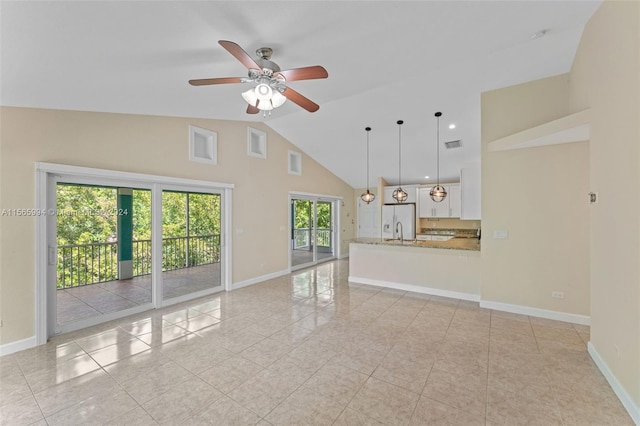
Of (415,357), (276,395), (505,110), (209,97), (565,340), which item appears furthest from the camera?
(505,110)

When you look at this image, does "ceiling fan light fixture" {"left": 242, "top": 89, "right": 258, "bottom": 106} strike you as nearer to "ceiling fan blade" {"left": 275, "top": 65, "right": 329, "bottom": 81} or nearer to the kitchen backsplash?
"ceiling fan blade" {"left": 275, "top": 65, "right": 329, "bottom": 81}

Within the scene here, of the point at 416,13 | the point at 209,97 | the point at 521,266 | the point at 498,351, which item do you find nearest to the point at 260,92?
the point at 416,13

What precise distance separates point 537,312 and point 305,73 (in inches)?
175

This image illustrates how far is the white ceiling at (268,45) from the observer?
1901mm

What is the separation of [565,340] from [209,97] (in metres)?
5.43

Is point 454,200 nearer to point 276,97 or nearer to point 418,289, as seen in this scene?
point 418,289

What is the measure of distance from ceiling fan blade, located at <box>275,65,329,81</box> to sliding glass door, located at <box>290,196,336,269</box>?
4.80 meters

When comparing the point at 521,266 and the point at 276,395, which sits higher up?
the point at 521,266

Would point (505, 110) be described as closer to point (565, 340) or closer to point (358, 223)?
point (565, 340)

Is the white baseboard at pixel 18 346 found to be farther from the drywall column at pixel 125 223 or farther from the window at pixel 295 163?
the window at pixel 295 163

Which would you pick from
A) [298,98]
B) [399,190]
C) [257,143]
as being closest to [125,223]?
[257,143]

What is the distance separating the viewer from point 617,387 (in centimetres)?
212

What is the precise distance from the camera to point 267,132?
601 centimetres

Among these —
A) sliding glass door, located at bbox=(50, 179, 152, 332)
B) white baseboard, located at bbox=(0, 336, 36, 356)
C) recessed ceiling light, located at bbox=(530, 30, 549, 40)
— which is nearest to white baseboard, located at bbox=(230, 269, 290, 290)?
sliding glass door, located at bbox=(50, 179, 152, 332)
